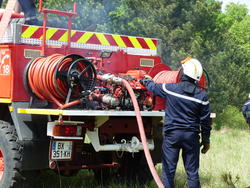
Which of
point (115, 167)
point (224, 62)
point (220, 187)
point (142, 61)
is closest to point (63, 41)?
point (142, 61)

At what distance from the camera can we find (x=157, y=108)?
226 inches

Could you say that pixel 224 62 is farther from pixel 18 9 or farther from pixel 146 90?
pixel 146 90

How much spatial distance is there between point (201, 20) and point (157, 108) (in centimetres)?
1385

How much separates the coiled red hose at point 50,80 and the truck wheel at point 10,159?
22.1 inches

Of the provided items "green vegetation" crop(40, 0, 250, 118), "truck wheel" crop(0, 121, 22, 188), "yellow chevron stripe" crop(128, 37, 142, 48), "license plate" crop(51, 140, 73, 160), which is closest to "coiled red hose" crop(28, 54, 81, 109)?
"license plate" crop(51, 140, 73, 160)

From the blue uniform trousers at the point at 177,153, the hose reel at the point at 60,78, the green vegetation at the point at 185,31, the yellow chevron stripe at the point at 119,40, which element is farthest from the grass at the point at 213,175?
the green vegetation at the point at 185,31

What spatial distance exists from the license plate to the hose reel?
1.48ft

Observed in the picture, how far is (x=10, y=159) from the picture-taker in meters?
5.18

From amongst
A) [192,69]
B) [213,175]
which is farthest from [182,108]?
[213,175]

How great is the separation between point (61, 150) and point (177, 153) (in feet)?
4.00

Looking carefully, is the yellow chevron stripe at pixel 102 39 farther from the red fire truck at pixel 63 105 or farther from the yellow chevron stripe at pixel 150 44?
the yellow chevron stripe at pixel 150 44

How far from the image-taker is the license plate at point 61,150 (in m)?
5.13

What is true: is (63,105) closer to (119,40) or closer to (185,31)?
(119,40)

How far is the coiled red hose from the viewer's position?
4.90 metres
